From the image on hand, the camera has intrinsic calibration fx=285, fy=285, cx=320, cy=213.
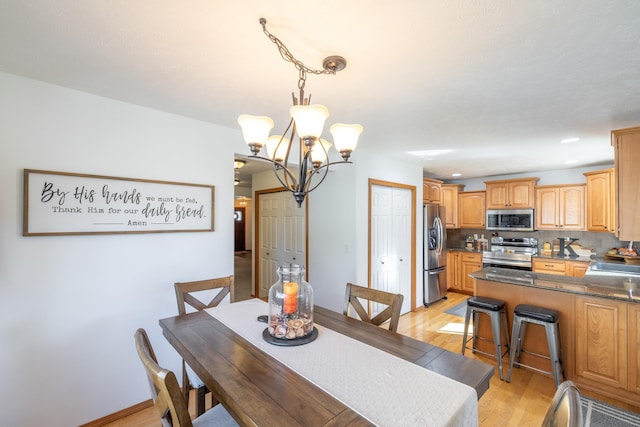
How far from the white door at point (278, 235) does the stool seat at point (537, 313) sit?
2609mm

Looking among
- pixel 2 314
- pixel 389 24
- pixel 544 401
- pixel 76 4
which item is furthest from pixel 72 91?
pixel 544 401

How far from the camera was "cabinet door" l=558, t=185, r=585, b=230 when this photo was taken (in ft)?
14.9

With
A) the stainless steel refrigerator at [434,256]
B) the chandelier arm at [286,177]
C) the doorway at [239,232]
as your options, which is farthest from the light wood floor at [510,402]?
the doorway at [239,232]

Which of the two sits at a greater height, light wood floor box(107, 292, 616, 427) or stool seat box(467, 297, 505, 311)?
stool seat box(467, 297, 505, 311)

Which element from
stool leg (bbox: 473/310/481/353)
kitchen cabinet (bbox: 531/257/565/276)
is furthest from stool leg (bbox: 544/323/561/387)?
kitchen cabinet (bbox: 531/257/565/276)

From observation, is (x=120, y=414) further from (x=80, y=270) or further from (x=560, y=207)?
(x=560, y=207)

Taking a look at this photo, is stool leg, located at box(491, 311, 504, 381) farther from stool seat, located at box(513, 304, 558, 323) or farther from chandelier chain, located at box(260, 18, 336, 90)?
chandelier chain, located at box(260, 18, 336, 90)

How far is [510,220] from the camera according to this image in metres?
5.16

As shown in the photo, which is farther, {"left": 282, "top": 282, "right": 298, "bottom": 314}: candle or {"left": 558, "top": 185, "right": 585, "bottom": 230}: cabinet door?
{"left": 558, "top": 185, "right": 585, "bottom": 230}: cabinet door

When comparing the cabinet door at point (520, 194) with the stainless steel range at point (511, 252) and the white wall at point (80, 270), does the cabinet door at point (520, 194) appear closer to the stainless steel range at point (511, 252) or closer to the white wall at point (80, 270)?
the stainless steel range at point (511, 252)

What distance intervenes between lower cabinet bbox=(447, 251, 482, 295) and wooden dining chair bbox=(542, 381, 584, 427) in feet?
16.4

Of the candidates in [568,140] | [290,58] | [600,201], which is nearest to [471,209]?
[600,201]

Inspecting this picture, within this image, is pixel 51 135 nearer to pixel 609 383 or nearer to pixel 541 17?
pixel 541 17

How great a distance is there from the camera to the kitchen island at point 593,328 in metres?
2.25
